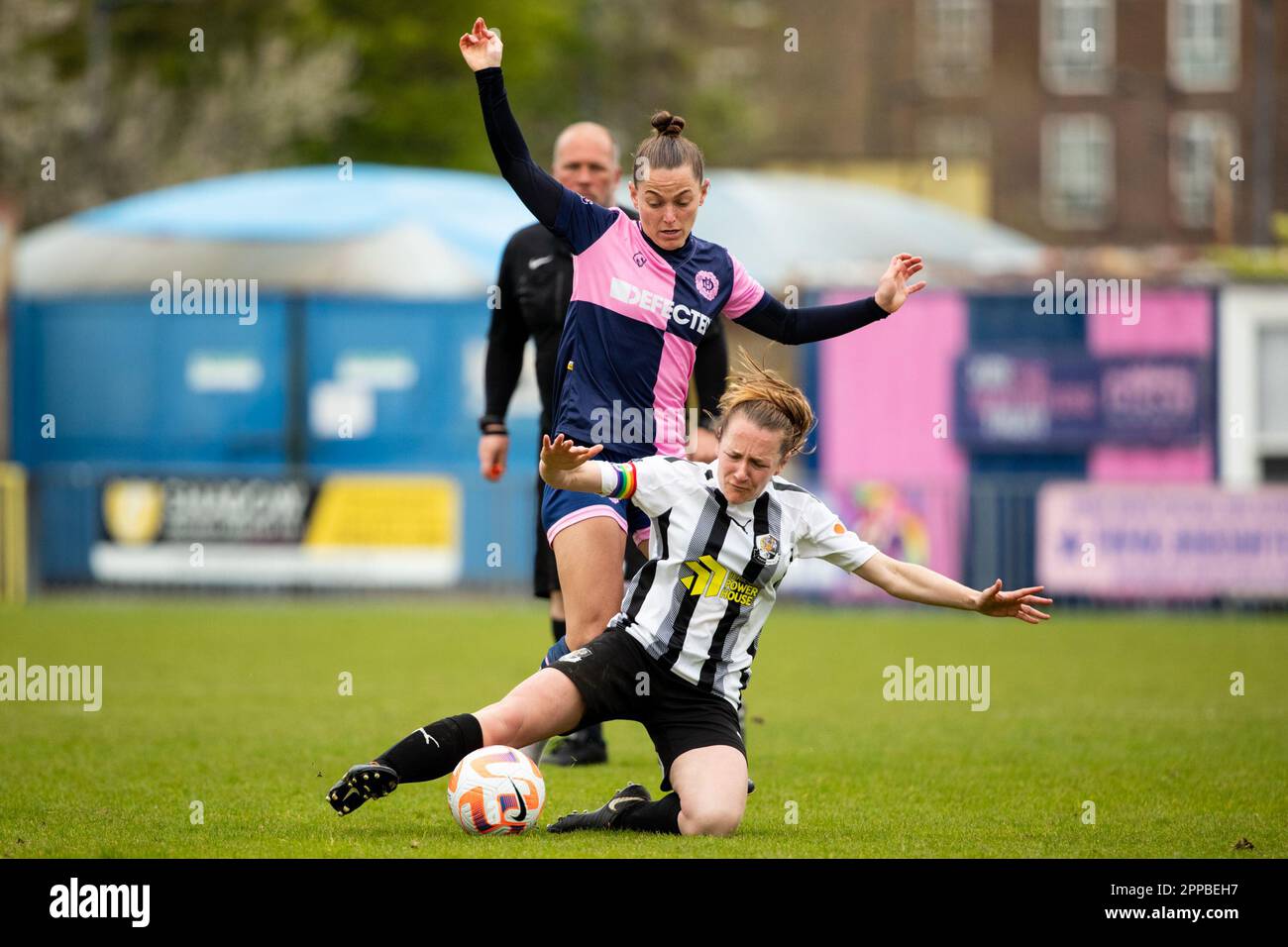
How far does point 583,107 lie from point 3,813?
1856 inches

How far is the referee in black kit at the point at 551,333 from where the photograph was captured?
8375 mm

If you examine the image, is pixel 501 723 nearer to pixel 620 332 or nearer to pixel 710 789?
pixel 710 789

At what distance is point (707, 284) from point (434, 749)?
6.54 feet

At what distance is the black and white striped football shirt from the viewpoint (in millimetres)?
6832

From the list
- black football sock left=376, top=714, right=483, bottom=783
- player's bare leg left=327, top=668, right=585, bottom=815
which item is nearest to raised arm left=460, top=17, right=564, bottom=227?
player's bare leg left=327, top=668, right=585, bottom=815

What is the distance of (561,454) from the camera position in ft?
20.8

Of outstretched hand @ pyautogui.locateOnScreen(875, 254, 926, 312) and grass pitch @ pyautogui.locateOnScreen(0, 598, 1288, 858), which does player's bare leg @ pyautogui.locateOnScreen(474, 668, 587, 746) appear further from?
outstretched hand @ pyautogui.locateOnScreen(875, 254, 926, 312)

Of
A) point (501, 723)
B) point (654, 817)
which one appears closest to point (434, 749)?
point (501, 723)

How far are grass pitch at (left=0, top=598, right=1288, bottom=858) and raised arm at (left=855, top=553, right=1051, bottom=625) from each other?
77cm

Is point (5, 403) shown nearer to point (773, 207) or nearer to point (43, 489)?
point (43, 489)

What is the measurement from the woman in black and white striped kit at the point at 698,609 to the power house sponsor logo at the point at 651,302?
0.36 meters

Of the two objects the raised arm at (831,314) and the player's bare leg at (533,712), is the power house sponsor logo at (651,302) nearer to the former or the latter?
the raised arm at (831,314)

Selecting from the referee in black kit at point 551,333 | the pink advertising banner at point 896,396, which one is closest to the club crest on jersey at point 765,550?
the referee in black kit at point 551,333
